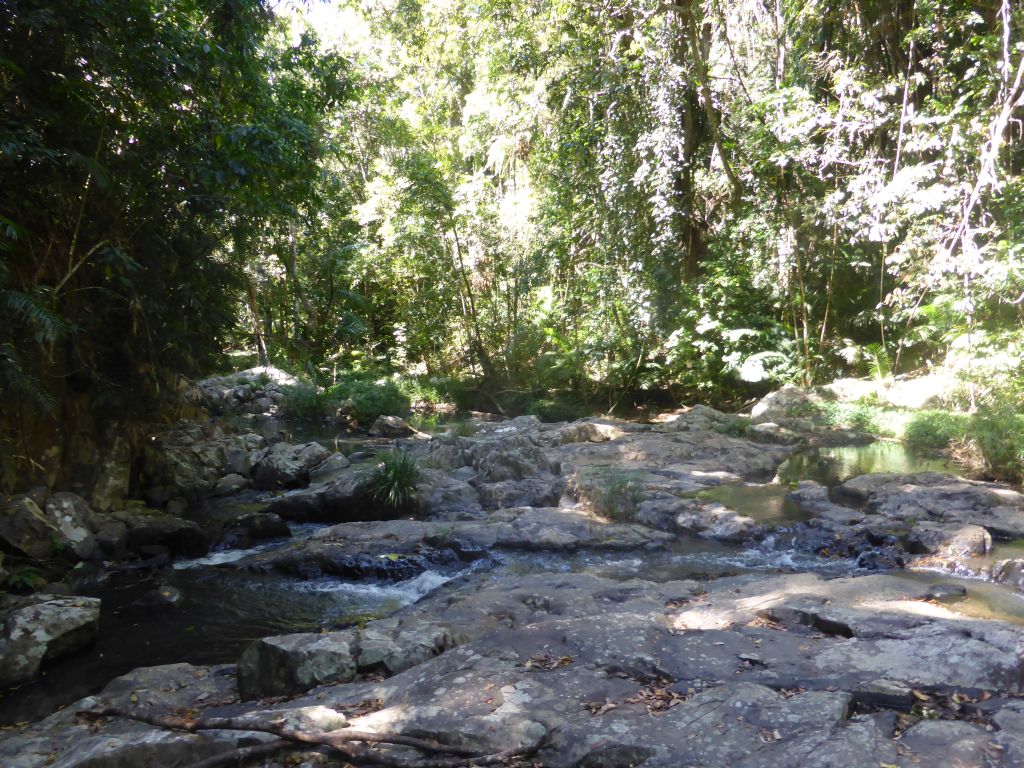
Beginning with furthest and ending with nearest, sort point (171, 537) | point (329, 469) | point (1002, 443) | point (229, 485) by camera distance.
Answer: point (329, 469), point (229, 485), point (1002, 443), point (171, 537)

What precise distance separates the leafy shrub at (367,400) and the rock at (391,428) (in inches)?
40.9

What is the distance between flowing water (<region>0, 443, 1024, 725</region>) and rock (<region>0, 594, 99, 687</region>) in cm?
11

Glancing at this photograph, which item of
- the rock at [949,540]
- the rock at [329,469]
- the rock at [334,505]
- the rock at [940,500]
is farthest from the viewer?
the rock at [329,469]

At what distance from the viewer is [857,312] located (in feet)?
52.5

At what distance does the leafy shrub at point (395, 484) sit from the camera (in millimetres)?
9023

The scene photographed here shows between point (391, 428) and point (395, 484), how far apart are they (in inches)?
315

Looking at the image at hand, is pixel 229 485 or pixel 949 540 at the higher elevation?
pixel 229 485

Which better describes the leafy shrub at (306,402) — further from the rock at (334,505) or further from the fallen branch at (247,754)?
the fallen branch at (247,754)

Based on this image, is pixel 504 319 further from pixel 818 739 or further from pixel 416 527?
pixel 818 739

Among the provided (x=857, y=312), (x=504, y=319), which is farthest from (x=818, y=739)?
(x=504, y=319)

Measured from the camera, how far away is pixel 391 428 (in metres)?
17.0

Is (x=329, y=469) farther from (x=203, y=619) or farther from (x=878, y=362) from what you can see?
(x=878, y=362)

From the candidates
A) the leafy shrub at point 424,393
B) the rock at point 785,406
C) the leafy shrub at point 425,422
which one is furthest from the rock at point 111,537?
the leafy shrub at point 424,393

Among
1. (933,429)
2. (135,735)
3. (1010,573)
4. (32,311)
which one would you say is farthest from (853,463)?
(32,311)
